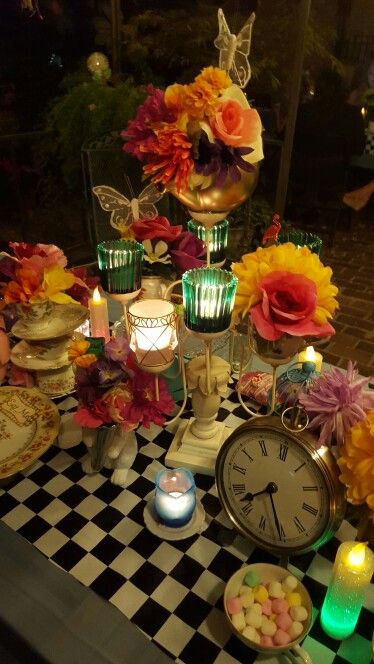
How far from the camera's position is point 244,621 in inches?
26.9

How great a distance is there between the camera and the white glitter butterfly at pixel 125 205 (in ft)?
3.42

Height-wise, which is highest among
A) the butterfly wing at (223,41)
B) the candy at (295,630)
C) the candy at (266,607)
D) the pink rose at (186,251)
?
the butterfly wing at (223,41)

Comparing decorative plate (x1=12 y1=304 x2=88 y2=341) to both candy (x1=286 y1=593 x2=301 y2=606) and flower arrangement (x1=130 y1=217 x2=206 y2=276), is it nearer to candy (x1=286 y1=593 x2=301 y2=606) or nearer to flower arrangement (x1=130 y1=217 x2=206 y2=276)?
flower arrangement (x1=130 y1=217 x2=206 y2=276)

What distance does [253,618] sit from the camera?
682 millimetres

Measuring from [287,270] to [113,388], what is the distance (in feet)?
1.24

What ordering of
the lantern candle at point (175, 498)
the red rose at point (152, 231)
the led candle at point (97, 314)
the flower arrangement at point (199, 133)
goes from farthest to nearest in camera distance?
the led candle at point (97, 314) → the red rose at point (152, 231) → the lantern candle at point (175, 498) → the flower arrangement at point (199, 133)

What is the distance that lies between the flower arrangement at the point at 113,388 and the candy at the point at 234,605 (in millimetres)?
318

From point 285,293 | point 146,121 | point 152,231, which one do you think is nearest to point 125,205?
point 152,231

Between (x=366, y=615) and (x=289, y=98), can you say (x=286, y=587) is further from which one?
(x=289, y=98)

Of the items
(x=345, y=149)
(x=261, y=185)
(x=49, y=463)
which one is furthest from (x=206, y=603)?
(x=345, y=149)

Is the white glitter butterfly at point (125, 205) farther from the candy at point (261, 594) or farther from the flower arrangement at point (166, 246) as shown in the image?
the candy at point (261, 594)

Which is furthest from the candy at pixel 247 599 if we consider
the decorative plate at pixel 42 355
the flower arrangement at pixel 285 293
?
the decorative plate at pixel 42 355

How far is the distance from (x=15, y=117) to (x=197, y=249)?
137 inches

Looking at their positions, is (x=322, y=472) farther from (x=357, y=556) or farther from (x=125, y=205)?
(x=125, y=205)
